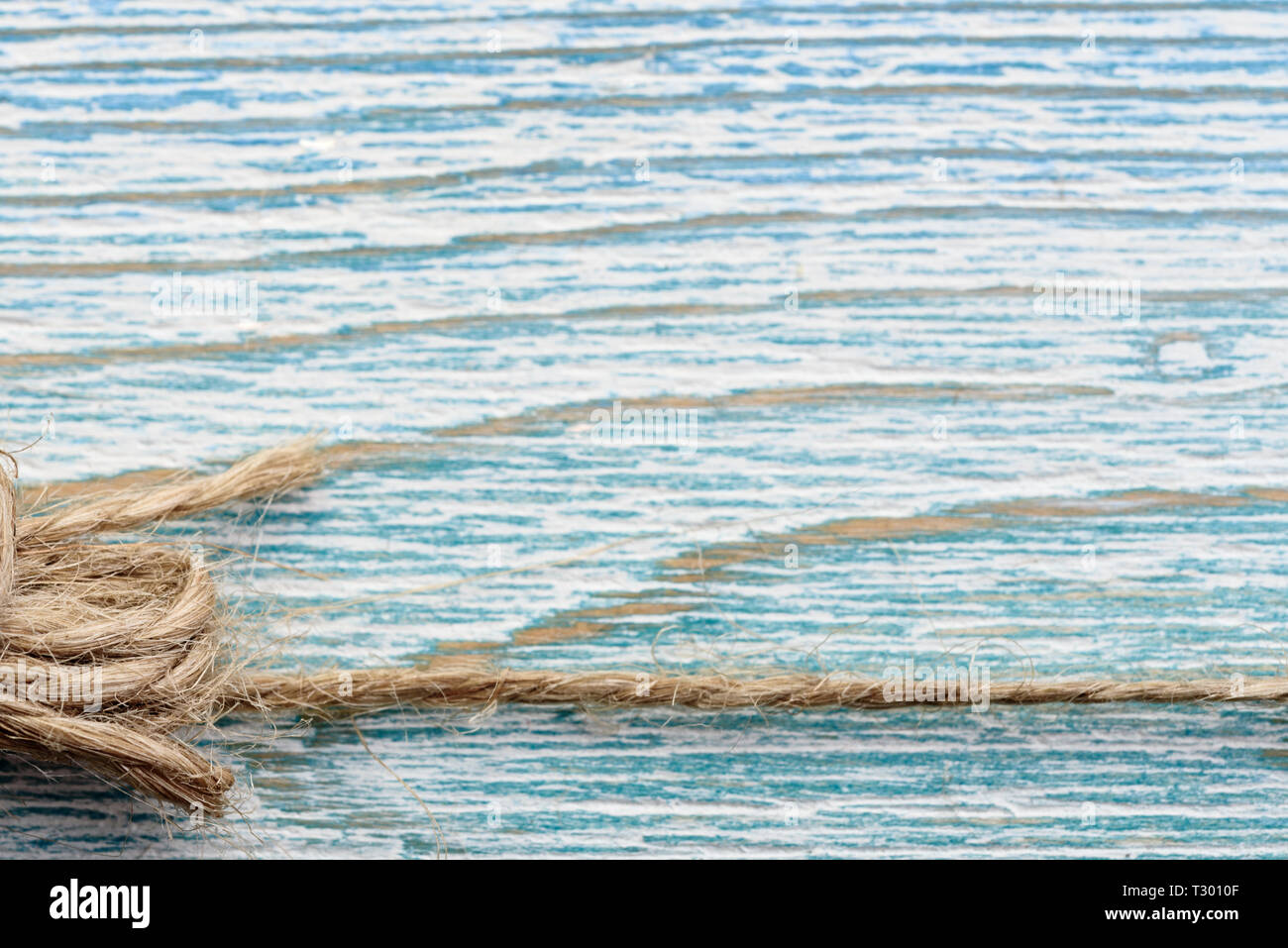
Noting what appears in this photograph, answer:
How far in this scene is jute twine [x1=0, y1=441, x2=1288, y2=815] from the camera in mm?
745

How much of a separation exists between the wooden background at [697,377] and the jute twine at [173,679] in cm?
3

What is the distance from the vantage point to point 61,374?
→ 0.88m

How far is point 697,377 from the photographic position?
89 cm

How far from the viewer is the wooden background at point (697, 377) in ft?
2.86

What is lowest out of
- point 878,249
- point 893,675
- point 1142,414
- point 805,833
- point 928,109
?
point 805,833

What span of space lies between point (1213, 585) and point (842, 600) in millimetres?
393

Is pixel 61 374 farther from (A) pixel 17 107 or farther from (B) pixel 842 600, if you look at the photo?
(B) pixel 842 600

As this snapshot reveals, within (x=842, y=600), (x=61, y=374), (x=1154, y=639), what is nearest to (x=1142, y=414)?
(x=1154, y=639)

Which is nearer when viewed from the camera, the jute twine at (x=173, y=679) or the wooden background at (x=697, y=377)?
the jute twine at (x=173, y=679)

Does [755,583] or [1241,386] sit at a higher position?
[1241,386]

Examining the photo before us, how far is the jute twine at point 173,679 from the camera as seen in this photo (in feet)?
2.44

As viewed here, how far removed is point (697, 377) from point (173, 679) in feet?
1.92

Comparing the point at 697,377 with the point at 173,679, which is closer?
the point at 173,679

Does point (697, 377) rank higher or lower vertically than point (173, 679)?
higher
